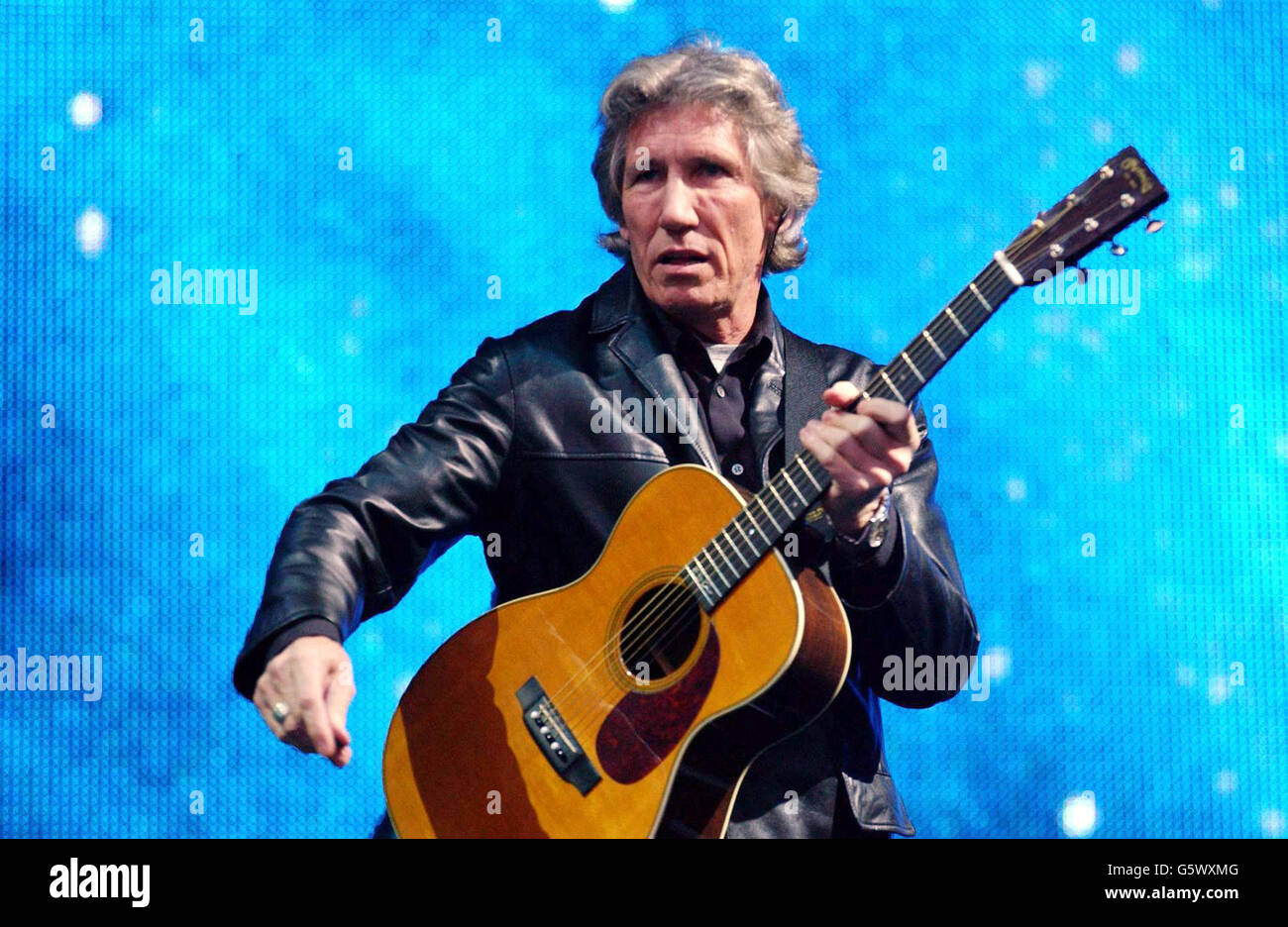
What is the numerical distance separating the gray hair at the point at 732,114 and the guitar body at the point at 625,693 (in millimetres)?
584

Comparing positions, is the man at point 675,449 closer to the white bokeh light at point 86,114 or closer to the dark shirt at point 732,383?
the dark shirt at point 732,383

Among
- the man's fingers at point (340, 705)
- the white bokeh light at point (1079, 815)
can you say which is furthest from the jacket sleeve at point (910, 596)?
the man's fingers at point (340, 705)

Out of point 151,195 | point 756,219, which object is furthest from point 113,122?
point 756,219

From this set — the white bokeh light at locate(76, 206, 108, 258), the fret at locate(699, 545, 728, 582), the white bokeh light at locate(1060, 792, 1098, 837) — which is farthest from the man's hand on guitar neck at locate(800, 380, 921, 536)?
the white bokeh light at locate(76, 206, 108, 258)

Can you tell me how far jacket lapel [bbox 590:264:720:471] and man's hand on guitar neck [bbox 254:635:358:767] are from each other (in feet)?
2.04

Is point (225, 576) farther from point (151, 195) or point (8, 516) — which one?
point (151, 195)

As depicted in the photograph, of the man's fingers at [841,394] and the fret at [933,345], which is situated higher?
the fret at [933,345]

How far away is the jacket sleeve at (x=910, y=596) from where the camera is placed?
216 cm

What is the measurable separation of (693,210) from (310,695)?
97 centimetres

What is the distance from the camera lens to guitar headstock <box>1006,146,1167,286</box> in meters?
2.05

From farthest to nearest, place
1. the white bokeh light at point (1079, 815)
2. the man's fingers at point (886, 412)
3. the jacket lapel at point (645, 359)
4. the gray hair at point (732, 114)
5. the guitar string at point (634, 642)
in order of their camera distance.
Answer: the white bokeh light at point (1079, 815), the gray hair at point (732, 114), the jacket lapel at point (645, 359), the guitar string at point (634, 642), the man's fingers at point (886, 412)

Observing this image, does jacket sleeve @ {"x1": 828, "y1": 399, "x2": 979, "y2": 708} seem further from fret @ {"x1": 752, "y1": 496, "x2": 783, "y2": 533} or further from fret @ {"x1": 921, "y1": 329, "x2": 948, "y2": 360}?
fret @ {"x1": 921, "y1": 329, "x2": 948, "y2": 360}

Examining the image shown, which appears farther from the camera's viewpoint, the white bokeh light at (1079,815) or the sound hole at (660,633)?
the white bokeh light at (1079,815)

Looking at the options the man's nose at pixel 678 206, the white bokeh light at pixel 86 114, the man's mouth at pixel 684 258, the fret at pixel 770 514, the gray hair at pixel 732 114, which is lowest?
the fret at pixel 770 514
